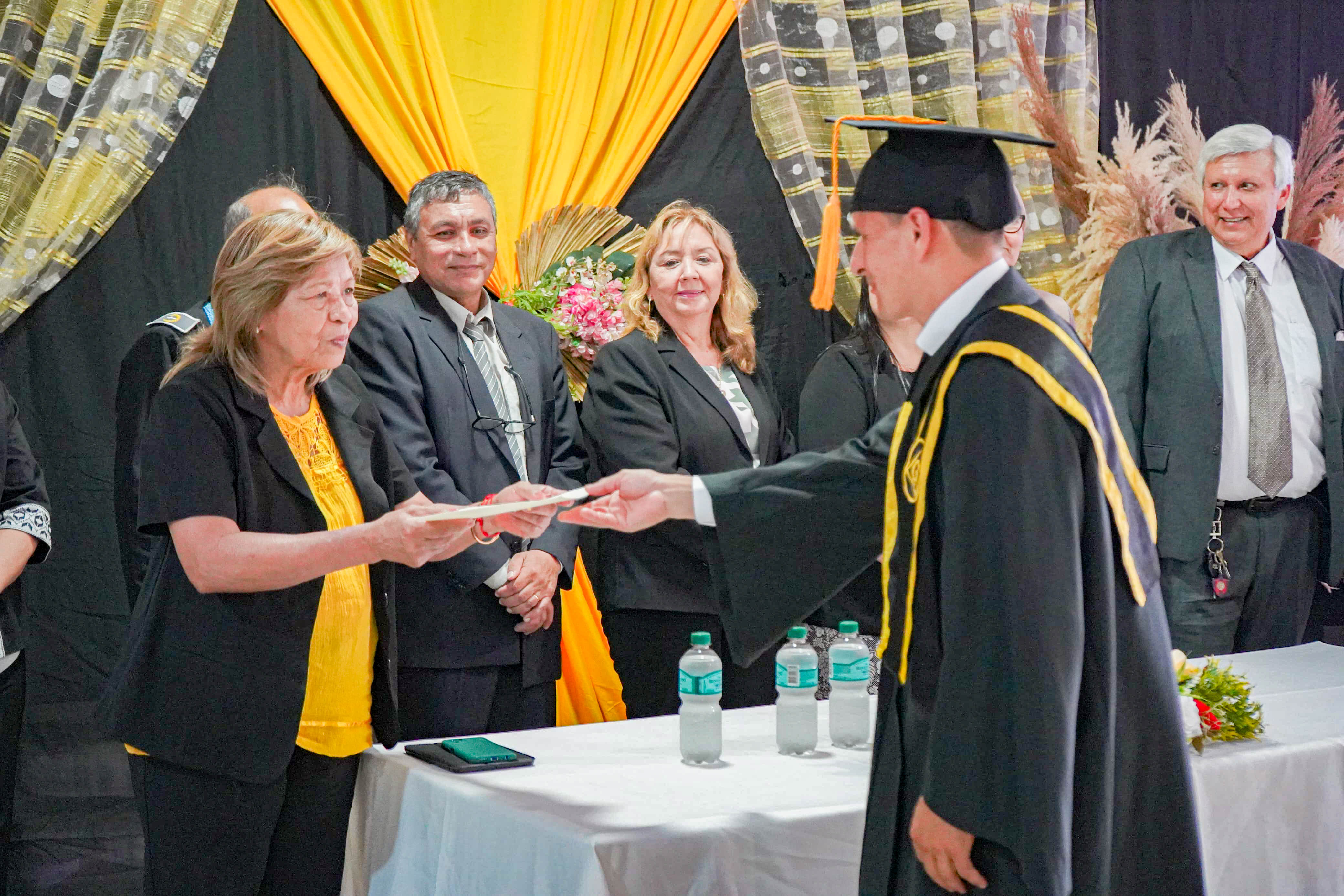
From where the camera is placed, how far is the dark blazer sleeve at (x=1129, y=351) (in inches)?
152

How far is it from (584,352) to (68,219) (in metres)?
1.45

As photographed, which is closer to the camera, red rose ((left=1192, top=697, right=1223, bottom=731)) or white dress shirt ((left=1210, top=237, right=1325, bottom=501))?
red rose ((left=1192, top=697, right=1223, bottom=731))

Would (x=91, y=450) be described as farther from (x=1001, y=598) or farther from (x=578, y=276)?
(x=1001, y=598)

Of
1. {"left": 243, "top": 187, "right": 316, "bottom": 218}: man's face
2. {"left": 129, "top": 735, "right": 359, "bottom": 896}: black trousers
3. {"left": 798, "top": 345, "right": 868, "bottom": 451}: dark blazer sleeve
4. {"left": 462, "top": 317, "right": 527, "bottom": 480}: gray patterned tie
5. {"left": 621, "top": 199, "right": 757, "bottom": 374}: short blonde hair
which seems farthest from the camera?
{"left": 621, "top": 199, "right": 757, "bottom": 374}: short blonde hair

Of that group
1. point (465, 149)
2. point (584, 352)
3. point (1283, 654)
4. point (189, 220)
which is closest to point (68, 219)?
point (189, 220)

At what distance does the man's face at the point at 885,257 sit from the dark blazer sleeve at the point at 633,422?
1.54 m

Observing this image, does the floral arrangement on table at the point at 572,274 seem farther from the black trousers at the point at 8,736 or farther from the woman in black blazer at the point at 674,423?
the black trousers at the point at 8,736

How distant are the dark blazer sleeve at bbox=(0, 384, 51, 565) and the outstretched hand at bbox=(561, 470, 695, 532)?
4.74 feet

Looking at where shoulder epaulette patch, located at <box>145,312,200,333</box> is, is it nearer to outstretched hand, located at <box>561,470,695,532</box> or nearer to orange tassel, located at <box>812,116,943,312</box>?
outstretched hand, located at <box>561,470,695,532</box>

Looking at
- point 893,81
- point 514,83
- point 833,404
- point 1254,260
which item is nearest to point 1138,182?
point 1254,260

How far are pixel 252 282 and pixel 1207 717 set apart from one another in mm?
1897

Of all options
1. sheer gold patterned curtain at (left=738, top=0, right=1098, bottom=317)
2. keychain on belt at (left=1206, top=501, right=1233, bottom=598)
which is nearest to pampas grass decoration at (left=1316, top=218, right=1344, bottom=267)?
sheer gold patterned curtain at (left=738, top=0, right=1098, bottom=317)

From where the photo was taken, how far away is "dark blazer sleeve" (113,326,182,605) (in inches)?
112

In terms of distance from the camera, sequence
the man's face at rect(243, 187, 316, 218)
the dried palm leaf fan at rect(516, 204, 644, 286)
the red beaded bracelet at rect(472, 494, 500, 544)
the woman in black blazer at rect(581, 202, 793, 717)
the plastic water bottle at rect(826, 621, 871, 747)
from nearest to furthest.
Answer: the red beaded bracelet at rect(472, 494, 500, 544) → the plastic water bottle at rect(826, 621, 871, 747) → the man's face at rect(243, 187, 316, 218) → the woman in black blazer at rect(581, 202, 793, 717) → the dried palm leaf fan at rect(516, 204, 644, 286)
